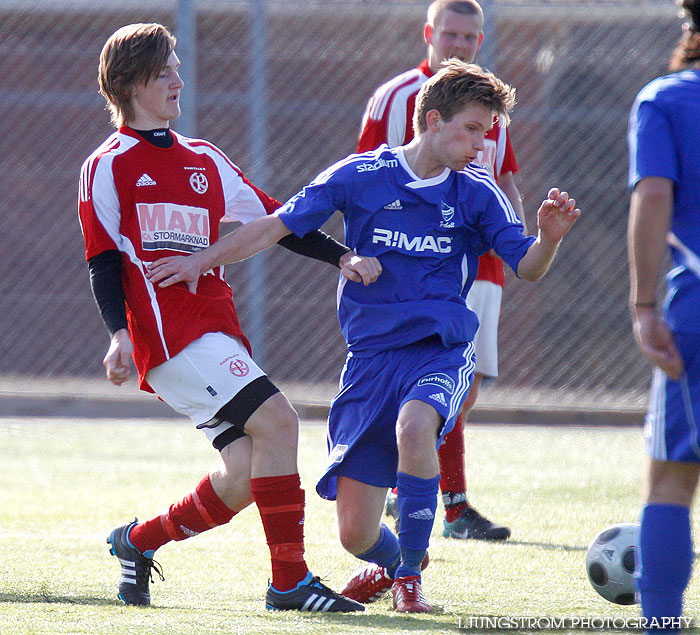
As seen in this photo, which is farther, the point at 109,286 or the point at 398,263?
the point at 398,263

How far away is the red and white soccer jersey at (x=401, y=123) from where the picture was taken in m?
4.80

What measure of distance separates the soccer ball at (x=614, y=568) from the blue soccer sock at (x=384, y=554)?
1.91ft

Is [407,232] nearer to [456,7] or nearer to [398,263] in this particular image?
[398,263]

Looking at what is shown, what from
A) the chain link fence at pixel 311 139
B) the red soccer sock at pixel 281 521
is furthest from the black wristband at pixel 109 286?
the chain link fence at pixel 311 139

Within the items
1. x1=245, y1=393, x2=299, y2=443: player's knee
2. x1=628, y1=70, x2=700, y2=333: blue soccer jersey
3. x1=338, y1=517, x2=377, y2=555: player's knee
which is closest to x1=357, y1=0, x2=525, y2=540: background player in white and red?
x1=338, y1=517, x2=377, y2=555: player's knee

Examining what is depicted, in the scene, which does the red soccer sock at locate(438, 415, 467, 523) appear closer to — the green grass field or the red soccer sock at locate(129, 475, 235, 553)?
the green grass field

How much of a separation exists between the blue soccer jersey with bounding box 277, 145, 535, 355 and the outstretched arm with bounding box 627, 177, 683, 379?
1144 millimetres

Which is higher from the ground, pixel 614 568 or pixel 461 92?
pixel 461 92

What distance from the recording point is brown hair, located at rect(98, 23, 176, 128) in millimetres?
3539

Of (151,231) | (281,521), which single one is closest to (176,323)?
(151,231)

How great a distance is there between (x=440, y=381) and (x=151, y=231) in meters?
0.93

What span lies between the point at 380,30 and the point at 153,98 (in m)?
6.46

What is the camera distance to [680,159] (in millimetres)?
2432

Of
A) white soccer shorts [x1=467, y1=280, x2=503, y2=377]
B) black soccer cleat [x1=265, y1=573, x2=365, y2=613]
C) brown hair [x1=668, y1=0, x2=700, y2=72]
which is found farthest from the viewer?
white soccer shorts [x1=467, y1=280, x2=503, y2=377]
